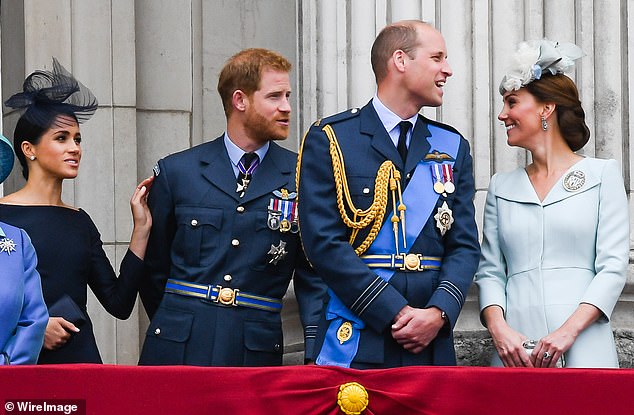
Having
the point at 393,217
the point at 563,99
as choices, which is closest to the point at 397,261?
the point at 393,217

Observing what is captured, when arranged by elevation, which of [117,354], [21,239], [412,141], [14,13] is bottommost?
[117,354]

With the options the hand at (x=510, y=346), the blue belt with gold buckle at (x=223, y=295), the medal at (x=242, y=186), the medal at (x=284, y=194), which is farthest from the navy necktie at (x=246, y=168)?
the hand at (x=510, y=346)

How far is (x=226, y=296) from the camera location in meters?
5.28

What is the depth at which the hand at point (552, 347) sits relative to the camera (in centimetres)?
488

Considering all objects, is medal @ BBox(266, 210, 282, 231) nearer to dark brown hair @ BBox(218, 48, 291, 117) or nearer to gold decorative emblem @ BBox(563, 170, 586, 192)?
dark brown hair @ BBox(218, 48, 291, 117)

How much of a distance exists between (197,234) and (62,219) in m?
0.51


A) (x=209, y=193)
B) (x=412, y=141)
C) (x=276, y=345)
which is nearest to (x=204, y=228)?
(x=209, y=193)

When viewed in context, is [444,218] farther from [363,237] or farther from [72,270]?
[72,270]

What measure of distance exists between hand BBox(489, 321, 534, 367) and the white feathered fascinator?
0.89 m

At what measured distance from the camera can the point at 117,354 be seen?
6.56 metres

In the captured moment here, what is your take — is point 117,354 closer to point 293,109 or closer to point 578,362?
point 293,109

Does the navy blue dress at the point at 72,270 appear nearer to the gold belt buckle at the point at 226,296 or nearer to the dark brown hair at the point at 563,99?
the gold belt buckle at the point at 226,296

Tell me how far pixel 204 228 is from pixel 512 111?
1201 millimetres

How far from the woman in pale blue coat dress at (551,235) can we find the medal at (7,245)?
1.64 m
